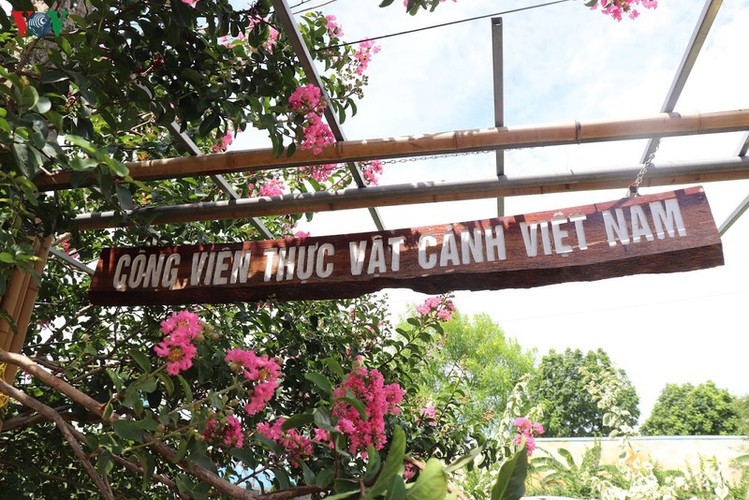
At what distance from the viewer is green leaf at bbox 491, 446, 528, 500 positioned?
632 mm

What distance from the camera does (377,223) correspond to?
277 cm

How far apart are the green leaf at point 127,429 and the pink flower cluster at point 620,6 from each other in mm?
1938

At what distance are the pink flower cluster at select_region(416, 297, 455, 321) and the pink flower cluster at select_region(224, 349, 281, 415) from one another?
145 cm

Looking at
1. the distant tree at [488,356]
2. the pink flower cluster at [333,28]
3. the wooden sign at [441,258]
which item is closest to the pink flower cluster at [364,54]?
the pink flower cluster at [333,28]

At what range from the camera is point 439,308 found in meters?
2.62

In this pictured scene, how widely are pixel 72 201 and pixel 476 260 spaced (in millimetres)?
2127

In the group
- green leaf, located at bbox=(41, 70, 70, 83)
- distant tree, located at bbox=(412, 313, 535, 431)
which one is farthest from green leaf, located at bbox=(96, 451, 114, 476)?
distant tree, located at bbox=(412, 313, 535, 431)

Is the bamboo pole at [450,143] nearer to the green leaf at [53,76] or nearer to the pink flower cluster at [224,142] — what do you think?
the green leaf at [53,76]

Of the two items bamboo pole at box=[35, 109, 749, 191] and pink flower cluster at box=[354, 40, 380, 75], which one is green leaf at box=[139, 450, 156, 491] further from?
pink flower cluster at box=[354, 40, 380, 75]

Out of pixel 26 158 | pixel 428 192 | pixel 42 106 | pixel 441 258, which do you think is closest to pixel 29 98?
pixel 42 106

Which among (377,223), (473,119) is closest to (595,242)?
(473,119)

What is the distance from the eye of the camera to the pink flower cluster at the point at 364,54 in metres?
2.29

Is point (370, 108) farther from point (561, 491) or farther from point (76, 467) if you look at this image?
point (561, 491)

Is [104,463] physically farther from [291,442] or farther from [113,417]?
[291,442]
